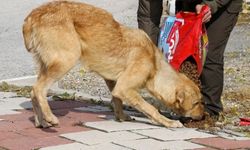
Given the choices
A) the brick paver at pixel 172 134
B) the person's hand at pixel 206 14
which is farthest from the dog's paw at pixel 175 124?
the person's hand at pixel 206 14

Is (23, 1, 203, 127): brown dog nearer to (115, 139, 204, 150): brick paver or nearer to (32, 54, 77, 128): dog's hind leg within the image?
(32, 54, 77, 128): dog's hind leg

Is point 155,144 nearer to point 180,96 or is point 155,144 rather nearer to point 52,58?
point 180,96

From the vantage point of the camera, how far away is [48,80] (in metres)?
6.68

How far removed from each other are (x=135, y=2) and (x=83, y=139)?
14.9 meters

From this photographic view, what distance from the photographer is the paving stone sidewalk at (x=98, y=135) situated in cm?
589

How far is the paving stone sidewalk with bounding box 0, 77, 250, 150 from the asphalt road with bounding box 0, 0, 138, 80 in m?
3.60

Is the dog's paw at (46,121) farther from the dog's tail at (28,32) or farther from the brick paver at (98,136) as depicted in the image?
the dog's tail at (28,32)

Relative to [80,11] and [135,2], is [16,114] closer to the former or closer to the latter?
[80,11]

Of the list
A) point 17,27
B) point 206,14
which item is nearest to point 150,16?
point 206,14

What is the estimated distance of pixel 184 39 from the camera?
6.76m

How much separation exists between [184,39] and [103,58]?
90 cm

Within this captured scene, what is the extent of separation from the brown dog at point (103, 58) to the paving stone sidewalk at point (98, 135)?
0.20 metres

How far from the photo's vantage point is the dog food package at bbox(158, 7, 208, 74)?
21.9 ft

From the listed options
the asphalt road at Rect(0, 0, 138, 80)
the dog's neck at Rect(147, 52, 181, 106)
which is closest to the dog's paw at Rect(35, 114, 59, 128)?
the dog's neck at Rect(147, 52, 181, 106)
